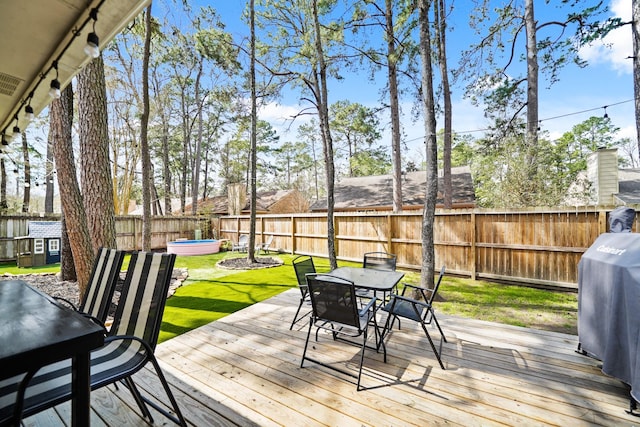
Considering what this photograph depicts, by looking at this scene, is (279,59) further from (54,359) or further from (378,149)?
(378,149)

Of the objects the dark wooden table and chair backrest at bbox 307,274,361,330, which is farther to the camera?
chair backrest at bbox 307,274,361,330

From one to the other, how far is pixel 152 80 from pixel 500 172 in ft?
49.0

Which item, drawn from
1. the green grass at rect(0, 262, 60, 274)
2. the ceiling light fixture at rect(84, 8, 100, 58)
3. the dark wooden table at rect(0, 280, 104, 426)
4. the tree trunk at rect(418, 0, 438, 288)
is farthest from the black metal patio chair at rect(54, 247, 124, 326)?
the green grass at rect(0, 262, 60, 274)

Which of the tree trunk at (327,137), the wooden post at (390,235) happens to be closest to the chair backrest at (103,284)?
the tree trunk at (327,137)

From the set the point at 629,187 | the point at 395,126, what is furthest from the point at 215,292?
the point at 629,187

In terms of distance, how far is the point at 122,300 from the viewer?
2094 millimetres

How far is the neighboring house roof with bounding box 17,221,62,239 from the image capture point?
801 cm

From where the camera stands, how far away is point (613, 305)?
201 cm

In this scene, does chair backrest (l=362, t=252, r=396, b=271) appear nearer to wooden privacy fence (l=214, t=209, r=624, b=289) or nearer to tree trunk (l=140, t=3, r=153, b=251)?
wooden privacy fence (l=214, t=209, r=624, b=289)

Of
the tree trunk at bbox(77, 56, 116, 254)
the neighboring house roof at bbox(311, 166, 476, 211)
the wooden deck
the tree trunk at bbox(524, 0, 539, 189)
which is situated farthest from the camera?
the neighboring house roof at bbox(311, 166, 476, 211)

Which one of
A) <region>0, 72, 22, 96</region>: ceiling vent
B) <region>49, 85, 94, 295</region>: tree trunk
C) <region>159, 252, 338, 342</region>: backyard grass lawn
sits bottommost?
<region>159, 252, 338, 342</region>: backyard grass lawn

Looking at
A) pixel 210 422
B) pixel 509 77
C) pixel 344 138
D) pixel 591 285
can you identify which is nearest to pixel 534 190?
pixel 509 77

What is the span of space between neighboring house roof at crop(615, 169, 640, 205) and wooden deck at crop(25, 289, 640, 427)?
10660 mm

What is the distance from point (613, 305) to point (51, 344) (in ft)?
11.4
